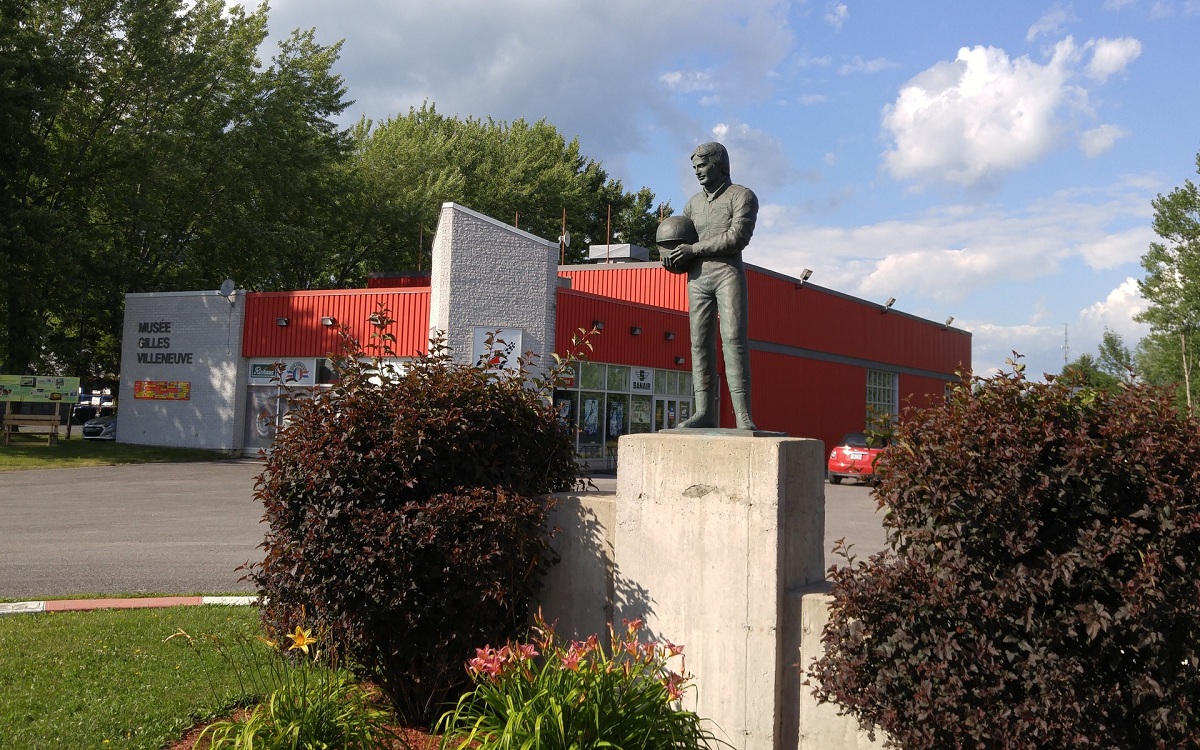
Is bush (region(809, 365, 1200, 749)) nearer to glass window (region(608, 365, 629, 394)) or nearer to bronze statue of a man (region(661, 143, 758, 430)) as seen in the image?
bronze statue of a man (region(661, 143, 758, 430))

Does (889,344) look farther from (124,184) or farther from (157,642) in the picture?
(157,642)

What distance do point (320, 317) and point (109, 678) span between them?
22.7 meters

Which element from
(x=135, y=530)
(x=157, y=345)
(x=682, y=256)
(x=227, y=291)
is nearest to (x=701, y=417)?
(x=682, y=256)

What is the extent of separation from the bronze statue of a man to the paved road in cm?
137

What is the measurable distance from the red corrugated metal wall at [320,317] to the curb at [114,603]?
17.2 meters

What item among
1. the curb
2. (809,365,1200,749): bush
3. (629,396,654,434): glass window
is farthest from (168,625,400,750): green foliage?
(629,396,654,434): glass window

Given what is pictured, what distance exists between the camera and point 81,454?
26.3 meters

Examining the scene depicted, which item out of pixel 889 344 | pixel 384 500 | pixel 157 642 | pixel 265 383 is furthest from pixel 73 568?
pixel 889 344

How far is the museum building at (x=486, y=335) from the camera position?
83.7ft

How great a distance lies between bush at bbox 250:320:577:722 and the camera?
4922 mm

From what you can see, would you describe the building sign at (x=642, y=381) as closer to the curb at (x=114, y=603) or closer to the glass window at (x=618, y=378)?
the glass window at (x=618, y=378)

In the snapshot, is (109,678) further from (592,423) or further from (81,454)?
(81,454)

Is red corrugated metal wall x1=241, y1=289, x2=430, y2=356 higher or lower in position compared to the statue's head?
higher

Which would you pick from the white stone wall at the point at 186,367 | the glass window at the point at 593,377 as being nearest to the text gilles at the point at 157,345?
the white stone wall at the point at 186,367
